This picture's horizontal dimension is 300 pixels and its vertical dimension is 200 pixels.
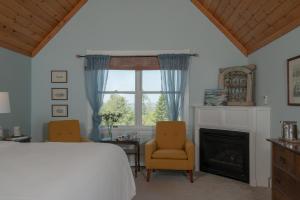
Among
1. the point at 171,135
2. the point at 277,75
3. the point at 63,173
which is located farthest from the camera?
the point at 171,135

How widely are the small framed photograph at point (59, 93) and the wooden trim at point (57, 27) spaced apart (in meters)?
0.81

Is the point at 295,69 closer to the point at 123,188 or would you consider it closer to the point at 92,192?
the point at 123,188

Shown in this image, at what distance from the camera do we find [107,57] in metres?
4.73

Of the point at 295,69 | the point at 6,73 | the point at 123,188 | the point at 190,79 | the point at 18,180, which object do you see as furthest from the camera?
the point at 190,79

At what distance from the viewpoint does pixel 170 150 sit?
405cm

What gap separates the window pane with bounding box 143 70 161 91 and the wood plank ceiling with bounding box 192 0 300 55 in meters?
1.44

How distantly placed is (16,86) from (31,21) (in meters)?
1.17

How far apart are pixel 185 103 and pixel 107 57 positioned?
1689 mm

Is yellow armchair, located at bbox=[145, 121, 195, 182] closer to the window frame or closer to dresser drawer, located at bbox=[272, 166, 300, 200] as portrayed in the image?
the window frame

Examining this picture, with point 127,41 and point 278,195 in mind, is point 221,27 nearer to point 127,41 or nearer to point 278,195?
point 127,41

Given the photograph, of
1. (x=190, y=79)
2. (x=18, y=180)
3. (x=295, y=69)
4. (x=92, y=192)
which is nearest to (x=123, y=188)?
(x=92, y=192)

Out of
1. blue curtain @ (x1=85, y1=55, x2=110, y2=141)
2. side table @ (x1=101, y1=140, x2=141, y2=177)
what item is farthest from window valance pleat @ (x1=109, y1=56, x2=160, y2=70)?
Result: side table @ (x1=101, y1=140, x2=141, y2=177)

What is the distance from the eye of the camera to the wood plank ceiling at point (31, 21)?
3.62 meters

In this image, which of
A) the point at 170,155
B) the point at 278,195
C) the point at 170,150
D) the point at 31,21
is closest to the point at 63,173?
the point at 278,195
